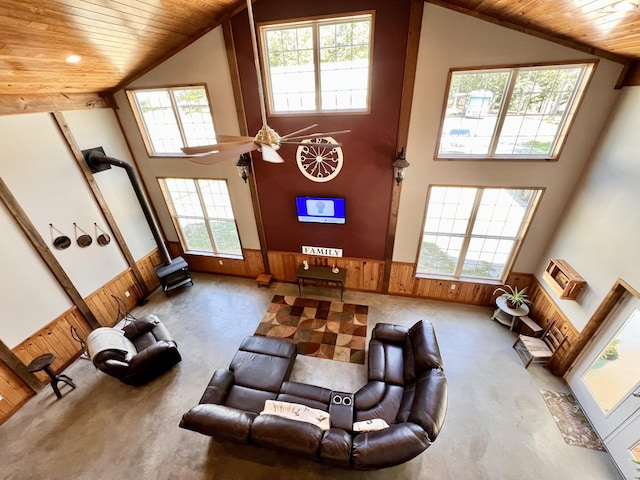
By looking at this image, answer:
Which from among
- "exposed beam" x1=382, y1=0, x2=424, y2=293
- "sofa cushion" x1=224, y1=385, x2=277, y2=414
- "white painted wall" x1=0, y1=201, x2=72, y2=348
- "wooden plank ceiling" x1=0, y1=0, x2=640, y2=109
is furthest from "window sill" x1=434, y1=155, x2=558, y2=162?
"white painted wall" x1=0, y1=201, x2=72, y2=348

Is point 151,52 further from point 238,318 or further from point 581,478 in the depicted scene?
point 581,478

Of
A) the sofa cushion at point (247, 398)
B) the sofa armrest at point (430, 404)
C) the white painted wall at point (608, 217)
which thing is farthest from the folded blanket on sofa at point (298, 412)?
the white painted wall at point (608, 217)

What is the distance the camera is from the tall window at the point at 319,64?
397cm

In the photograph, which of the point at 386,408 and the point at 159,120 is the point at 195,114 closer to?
the point at 159,120

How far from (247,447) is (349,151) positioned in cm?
463

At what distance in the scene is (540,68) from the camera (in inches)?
144

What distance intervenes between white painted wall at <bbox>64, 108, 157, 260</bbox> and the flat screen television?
11.8 feet

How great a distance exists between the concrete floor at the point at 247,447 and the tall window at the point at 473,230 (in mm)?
977

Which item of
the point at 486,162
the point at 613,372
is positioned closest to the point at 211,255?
the point at 486,162

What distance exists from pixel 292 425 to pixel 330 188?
372 centimetres

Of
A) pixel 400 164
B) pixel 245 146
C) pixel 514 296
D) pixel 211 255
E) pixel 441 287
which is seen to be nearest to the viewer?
pixel 245 146

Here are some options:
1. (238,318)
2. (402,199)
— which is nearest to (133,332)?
(238,318)

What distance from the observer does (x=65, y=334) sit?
4.52 m

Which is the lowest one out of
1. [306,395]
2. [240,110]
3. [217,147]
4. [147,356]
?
[306,395]
